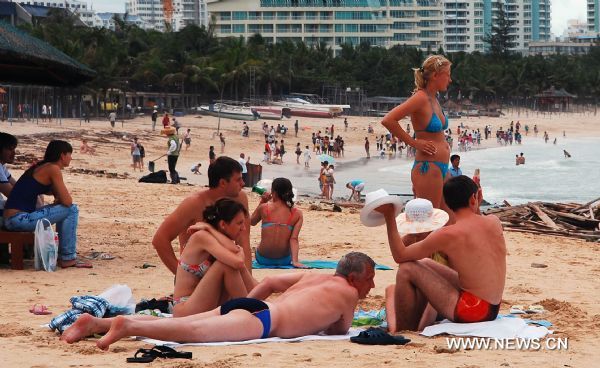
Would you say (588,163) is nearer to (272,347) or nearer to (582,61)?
(272,347)

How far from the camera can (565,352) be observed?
5.96 metres

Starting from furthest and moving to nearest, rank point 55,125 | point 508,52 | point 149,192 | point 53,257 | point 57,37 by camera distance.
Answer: point 508,52, point 57,37, point 55,125, point 149,192, point 53,257

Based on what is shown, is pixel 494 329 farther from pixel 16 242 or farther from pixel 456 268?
pixel 16 242

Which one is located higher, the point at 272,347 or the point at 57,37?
the point at 57,37

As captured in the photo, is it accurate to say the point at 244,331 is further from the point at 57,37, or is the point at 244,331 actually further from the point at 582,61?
the point at 582,61

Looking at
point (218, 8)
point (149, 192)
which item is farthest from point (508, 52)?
point (149, 192)

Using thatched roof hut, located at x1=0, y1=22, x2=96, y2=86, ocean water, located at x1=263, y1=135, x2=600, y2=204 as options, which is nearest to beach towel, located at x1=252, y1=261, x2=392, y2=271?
thatched roof hut, located at x1=0, y1=22, x2=96, y2=86

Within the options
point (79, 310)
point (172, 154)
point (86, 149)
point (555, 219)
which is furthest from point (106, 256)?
point (86, 149)

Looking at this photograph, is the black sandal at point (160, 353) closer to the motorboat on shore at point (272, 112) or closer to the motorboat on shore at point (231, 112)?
the motorboat on shore at point (231, 112)

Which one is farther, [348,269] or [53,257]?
[53,257]

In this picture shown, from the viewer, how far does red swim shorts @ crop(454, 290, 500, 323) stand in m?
6.48

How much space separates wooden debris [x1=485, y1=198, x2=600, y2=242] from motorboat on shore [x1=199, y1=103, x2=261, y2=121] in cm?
5243

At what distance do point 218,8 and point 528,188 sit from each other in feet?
328

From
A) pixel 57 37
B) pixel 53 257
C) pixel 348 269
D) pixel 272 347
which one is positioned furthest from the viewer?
pixel 57 37
